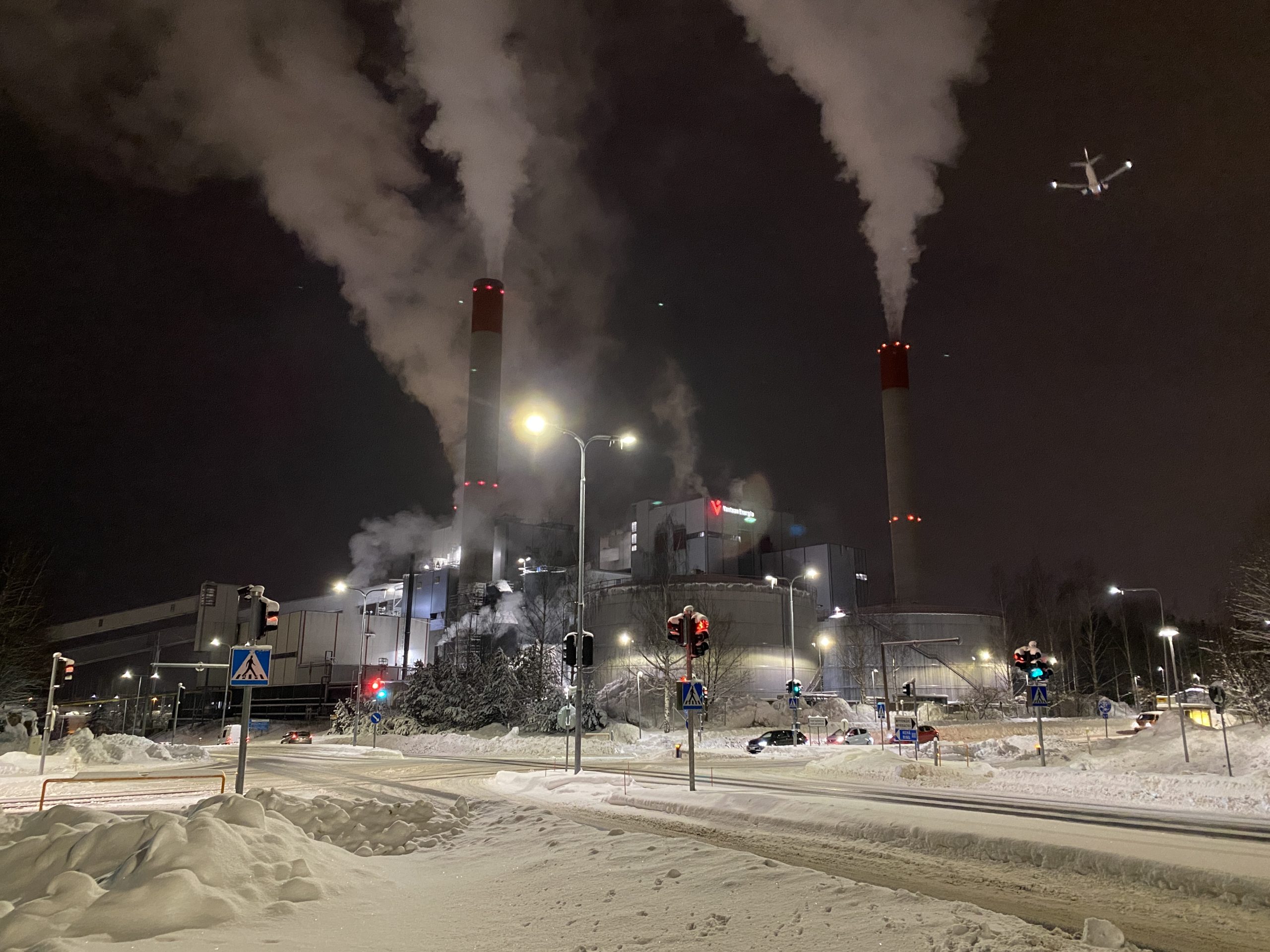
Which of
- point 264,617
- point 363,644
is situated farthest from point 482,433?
point 264,617

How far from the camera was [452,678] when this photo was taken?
54281 millimetres

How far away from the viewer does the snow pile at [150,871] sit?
6289 millimetres

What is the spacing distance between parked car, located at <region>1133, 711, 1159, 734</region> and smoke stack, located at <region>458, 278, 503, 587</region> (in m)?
55.1

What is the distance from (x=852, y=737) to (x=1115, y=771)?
785 inches

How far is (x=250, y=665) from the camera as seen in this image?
→ 14.2 metres

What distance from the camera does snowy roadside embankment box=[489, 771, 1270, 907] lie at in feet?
29.3

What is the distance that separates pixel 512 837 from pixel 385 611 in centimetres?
8964

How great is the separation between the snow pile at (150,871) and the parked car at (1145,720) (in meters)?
46.8

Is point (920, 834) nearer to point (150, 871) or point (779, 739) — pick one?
point (150, 871)

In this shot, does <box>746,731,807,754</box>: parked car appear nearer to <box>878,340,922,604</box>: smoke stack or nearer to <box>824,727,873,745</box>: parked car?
<box>824,727,873,745</box>: parked car

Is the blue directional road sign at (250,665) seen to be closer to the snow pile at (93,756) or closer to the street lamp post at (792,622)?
the snow pile at (93,756)

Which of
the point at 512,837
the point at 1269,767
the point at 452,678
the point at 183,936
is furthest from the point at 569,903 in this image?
the point at 452,678

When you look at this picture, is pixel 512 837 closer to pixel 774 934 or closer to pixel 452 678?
pixel 774 934

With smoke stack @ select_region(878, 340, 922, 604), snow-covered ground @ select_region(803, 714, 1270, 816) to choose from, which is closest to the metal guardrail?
snow-covered ground @ select_region(803, 714, 1270, 816)
